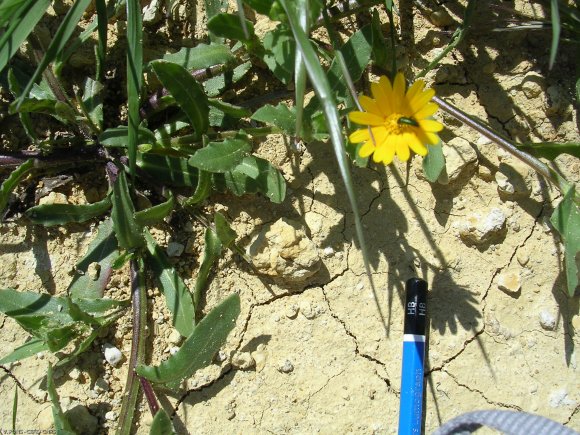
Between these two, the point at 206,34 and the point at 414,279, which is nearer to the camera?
the point at 414,279

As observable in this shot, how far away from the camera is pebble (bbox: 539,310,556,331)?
2.55 meters

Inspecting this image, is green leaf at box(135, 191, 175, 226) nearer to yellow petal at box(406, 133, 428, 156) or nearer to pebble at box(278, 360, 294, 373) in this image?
pebble at box(278, 360, 294, 373)

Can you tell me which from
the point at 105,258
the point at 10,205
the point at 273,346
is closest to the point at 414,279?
the point at 273,346

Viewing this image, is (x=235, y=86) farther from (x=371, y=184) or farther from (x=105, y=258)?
(x=105, y=258)

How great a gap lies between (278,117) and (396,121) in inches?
16.5

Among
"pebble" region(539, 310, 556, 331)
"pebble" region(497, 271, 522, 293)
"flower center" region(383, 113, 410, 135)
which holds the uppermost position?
"flower center" region(383, 113, 410, 135)

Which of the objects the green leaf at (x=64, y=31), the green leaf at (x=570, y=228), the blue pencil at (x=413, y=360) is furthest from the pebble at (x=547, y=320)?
the green leaf at (x=64, y=31)

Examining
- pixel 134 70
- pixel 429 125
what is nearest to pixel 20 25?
pixel 134 70

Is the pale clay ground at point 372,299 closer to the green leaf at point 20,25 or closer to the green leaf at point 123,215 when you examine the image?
the green leaf at point 123,215

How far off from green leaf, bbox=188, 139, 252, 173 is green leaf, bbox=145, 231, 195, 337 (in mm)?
452

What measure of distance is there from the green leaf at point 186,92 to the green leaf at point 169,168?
155 mm

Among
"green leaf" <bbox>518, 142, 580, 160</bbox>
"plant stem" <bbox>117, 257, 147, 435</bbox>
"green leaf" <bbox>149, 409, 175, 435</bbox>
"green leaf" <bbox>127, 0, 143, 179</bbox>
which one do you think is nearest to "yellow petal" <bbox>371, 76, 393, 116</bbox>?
"green leaf" <bbox>518, 142, 580, 160</bbox>

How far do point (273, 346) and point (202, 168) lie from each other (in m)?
0.84

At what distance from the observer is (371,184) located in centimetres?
265
